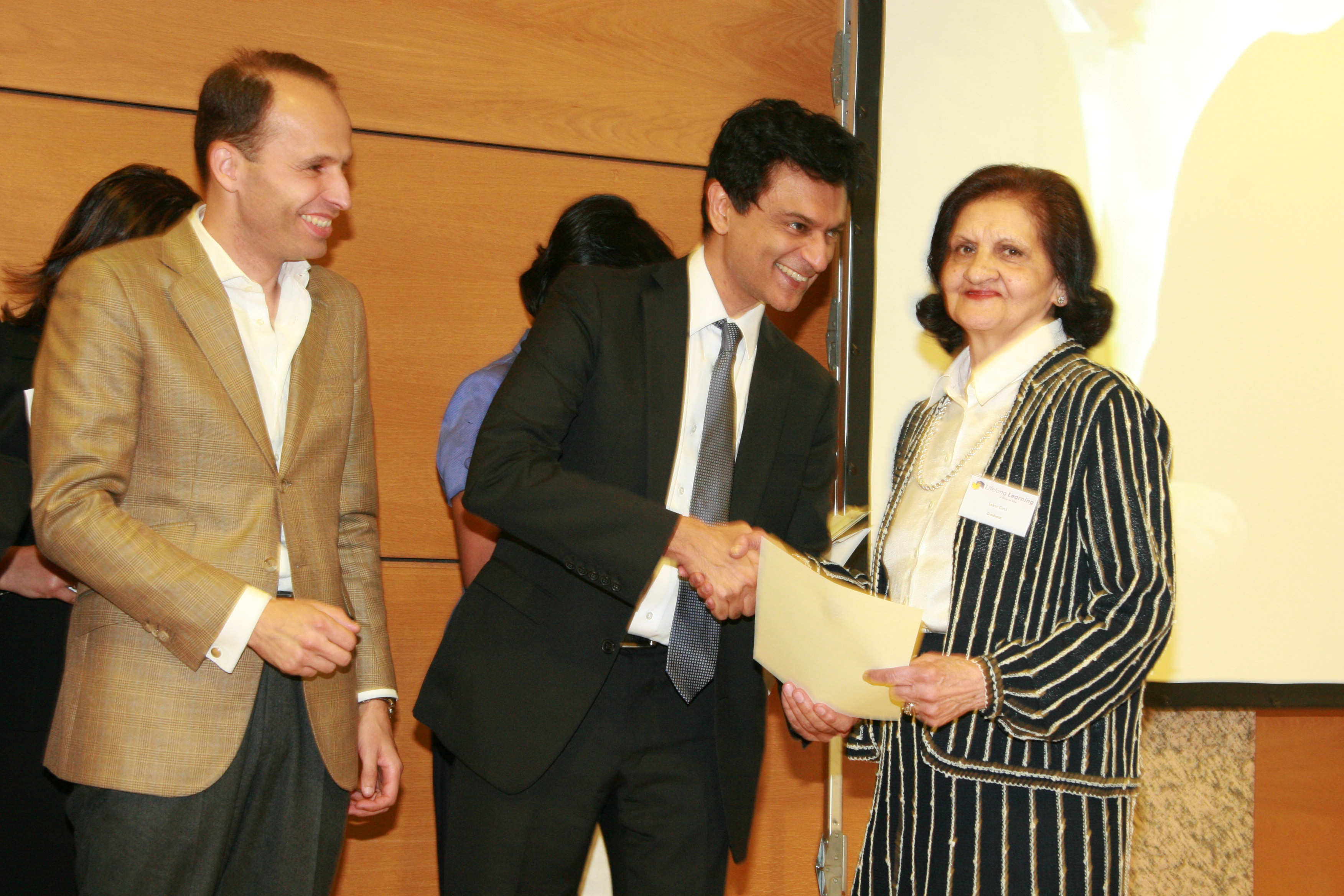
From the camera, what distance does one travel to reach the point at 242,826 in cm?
154

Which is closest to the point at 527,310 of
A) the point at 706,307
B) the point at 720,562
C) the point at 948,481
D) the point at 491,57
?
the point at 491,57

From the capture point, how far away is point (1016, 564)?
1513 millimetres

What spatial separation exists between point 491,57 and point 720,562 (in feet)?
6.07

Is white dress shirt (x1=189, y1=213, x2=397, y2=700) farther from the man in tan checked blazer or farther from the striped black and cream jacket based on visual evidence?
the striped black and cream jacket

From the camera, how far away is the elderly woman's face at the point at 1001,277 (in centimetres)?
170

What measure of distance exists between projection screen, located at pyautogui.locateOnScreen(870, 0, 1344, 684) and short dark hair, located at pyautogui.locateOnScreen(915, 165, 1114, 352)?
3.57 feet

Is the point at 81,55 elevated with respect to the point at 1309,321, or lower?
elevated

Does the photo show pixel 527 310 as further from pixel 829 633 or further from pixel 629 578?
pixel 829 633

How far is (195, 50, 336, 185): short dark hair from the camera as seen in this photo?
169 centimetres

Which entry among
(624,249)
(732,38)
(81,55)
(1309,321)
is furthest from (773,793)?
(81,55)

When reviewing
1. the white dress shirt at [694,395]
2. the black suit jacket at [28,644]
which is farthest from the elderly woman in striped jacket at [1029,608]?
the black suit jacket at [28,644]

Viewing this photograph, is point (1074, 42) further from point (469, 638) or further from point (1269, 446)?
point (469, 638)

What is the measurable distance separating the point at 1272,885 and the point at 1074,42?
2.56 metres

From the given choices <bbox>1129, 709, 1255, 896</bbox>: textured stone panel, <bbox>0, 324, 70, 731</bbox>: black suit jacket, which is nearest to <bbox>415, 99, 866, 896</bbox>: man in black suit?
<bbox>0, 324, 70, 731</bbox>: black suit jacket
